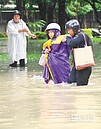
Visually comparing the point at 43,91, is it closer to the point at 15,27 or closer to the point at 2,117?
the point at 2,117

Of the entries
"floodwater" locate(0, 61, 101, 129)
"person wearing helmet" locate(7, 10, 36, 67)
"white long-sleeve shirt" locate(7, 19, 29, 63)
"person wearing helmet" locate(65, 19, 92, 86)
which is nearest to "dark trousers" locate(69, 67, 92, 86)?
"person wearing helmet" locate(65, 19, 92, 86)

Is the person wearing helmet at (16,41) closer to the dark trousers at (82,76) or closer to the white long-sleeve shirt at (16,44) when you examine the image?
the white long-sleeve shirt at (16,44)

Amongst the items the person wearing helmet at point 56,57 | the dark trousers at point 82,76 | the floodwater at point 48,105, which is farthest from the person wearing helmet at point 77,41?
the person wearing helmet at point 56,57

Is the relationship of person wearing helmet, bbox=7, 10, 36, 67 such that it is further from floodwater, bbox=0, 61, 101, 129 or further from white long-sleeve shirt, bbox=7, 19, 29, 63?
floodwater, bbox=0, 61, 101, 129

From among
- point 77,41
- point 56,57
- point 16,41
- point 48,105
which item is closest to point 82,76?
point 77,41

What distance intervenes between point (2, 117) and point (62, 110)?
3.04 feet

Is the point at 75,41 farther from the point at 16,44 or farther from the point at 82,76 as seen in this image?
the point at 16,44

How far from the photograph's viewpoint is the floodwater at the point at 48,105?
6.87 m

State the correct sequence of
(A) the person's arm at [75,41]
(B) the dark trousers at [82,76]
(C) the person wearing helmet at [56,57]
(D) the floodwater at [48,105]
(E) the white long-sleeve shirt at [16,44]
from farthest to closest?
1. (E) the white long-sleeve shirt at [16,44]
2. (C) the person wearing helmet at [56,57]
3. (B) the dark trousers at [82,76]
4. (A) the person's arm at [75,41]
5. (D) the floodwater at [48,105]

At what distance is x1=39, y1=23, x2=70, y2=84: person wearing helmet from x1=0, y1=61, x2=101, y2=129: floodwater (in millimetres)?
265

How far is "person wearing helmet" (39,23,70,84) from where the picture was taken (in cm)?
1098

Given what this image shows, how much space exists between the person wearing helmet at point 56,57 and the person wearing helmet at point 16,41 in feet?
20.0

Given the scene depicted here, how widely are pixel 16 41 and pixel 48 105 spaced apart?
9.47 metres

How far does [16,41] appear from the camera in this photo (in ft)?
58.0
